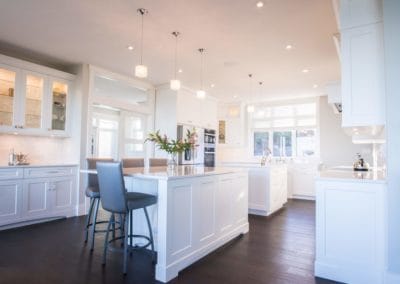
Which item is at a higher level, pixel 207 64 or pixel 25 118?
pixel 207 64

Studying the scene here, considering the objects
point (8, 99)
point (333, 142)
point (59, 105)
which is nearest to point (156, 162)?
point (59, 105)

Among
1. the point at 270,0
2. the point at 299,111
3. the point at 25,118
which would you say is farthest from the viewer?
the point at 299,111

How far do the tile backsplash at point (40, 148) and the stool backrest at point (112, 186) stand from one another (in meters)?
2.58

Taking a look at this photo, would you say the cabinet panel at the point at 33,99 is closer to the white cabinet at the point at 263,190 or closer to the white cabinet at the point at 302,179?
the white cabinet at the point at 263,190

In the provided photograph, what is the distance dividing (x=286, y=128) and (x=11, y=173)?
6536 millimetres

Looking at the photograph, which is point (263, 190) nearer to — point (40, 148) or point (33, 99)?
point (40, 148)

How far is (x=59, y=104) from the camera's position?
15.3ft

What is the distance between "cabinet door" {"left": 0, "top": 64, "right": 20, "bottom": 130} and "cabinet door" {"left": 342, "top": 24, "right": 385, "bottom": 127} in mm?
4584

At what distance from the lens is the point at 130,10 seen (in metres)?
2.88

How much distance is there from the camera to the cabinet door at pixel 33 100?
4.13 meters

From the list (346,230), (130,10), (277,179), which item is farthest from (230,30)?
(277,179)

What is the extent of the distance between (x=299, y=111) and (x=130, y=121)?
4.74 m

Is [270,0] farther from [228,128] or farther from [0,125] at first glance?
[228,128]

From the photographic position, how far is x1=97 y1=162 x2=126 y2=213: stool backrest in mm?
2289
